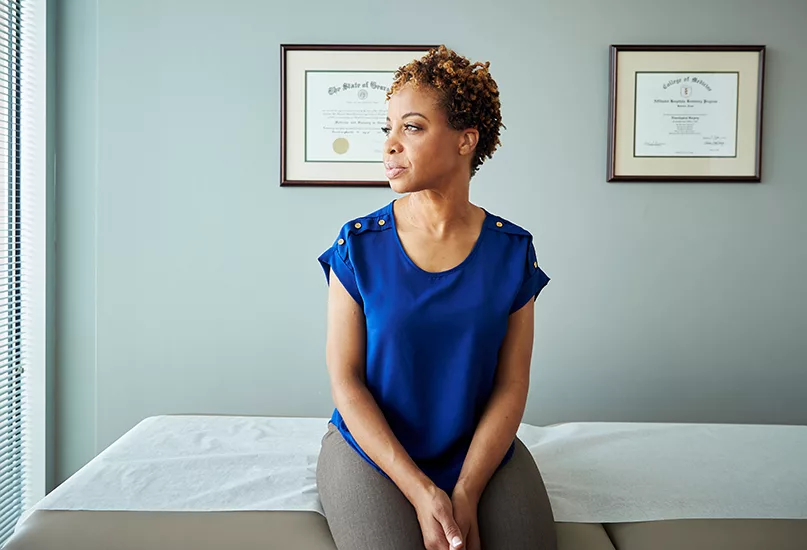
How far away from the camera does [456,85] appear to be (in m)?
1.31

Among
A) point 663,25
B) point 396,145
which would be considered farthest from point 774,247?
point 396,145

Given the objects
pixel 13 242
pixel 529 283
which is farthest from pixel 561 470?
pixel 13 242

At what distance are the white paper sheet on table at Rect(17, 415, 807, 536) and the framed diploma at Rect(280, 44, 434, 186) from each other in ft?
3.08

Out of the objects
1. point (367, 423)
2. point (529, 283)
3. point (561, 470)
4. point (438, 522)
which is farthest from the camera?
point (561, 470)

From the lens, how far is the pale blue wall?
7.99 ft

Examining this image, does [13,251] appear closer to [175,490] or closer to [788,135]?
[175,490]

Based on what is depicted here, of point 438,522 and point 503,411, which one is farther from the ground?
point 503,411

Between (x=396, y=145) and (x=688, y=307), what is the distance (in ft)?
5.31

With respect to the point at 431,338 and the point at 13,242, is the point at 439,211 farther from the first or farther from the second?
the point at 13,242

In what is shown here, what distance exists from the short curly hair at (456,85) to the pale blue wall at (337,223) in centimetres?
110

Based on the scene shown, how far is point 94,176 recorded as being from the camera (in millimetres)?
2494

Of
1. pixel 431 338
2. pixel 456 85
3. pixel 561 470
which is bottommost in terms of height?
pixel 561 470

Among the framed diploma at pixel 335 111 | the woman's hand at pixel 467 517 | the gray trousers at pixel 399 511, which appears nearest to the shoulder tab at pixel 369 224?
the gray trousers at pixel 399 511

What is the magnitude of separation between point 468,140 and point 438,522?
714 mm
